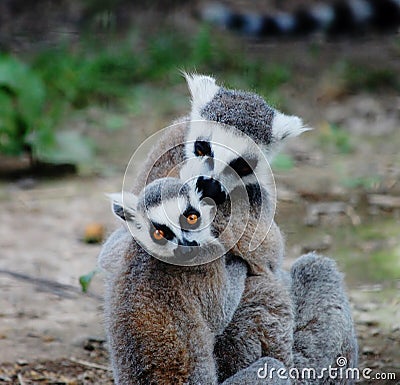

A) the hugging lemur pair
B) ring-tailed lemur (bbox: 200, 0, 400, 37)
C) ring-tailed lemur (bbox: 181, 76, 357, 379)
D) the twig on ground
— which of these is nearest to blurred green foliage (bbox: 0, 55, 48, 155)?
ring-tailed lemur (bbox: 200, 0, 400, 37)

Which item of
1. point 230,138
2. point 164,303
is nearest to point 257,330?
point 164,303

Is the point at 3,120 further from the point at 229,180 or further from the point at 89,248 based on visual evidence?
the point at 229,180

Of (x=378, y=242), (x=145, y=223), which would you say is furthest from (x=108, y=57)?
(x=145, y=223)

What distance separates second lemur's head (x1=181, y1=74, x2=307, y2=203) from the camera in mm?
4215

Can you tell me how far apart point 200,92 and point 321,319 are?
147 cm

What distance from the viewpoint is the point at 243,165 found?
14.4 feet

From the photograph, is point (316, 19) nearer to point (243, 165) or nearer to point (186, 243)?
point (243, 165)

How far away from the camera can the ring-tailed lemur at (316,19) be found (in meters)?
11.8

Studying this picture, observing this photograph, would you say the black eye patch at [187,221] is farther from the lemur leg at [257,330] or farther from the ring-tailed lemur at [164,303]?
the lemur leg at [257,330]

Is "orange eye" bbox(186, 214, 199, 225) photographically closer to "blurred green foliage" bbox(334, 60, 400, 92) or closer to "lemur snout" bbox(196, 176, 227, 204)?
"lemur snout" bbox(196, 176, 227, 204)

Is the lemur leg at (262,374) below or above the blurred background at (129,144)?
below

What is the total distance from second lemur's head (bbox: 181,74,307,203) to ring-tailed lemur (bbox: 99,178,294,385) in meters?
0.38

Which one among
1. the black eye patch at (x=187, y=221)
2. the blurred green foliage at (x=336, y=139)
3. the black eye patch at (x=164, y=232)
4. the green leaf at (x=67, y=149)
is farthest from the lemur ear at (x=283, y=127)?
the blurred green foliage at (x=336, y=139)

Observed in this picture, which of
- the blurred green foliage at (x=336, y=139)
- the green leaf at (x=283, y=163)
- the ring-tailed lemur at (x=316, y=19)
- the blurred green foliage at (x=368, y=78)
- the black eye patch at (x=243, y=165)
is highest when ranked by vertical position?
the ring-tailed lemur at (x=316, y=19)
